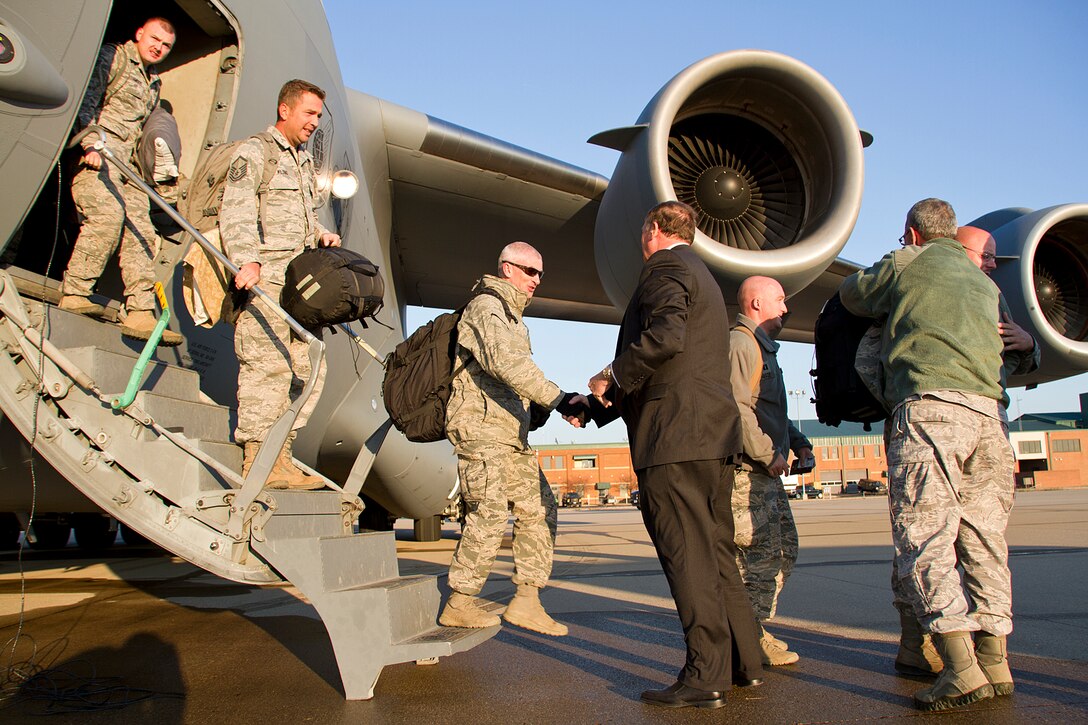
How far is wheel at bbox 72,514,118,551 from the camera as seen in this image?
12.3 metres

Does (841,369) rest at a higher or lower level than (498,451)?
higher

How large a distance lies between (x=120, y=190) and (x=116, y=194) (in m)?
0.06

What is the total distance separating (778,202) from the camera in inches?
259

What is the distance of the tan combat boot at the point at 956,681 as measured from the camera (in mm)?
2658

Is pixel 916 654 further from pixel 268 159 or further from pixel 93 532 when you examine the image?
pixel 93 532

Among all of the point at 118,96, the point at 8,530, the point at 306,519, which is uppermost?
the point at 118,96

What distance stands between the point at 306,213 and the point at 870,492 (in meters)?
60.8

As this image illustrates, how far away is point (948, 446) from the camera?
3.00m

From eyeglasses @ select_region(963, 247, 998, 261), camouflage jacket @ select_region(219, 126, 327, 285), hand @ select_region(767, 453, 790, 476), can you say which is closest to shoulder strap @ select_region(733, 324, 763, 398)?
hand @ select_region(767, 453, 790, 476)

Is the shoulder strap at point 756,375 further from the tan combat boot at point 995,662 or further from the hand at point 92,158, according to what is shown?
the hand at point 92,158

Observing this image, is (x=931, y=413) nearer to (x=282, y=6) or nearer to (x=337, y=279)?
(x=337, y=279)

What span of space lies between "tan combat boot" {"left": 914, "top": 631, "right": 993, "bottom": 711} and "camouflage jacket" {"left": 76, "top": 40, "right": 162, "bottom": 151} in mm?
3907

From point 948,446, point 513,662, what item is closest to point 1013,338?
point 948,446

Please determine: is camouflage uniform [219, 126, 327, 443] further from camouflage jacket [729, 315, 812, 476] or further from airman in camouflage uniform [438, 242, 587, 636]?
camouflage jacket [729, 315, 812, 476]
